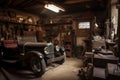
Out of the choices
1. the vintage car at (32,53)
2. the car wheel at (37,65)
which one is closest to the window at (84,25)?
the vintage car at (32,53)

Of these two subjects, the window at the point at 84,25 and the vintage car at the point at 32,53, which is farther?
the window at the point at 84,25

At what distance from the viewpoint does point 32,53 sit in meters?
4.24

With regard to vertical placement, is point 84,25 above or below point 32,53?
above

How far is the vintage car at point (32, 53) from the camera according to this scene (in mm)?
4105

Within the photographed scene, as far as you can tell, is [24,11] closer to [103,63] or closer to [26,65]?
[26,65]

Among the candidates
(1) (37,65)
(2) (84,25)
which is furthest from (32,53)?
(2) (84,25)

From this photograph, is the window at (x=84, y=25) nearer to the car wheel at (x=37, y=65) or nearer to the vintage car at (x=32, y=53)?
the vintage car at (x=32, y=53)

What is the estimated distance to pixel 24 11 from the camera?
26.9 ft

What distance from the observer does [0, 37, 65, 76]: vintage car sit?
4105 mm

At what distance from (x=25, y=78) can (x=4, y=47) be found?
7.51ft

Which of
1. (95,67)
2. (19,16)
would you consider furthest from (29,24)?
(95,67)

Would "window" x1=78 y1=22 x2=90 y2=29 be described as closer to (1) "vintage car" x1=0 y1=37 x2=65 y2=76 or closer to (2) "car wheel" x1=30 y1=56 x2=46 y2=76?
(1) "vintage car" x1=0 y1=37 x2=65 y2=76

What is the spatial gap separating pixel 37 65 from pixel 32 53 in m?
0.45

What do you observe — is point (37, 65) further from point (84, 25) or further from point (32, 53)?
point (84, 25)
